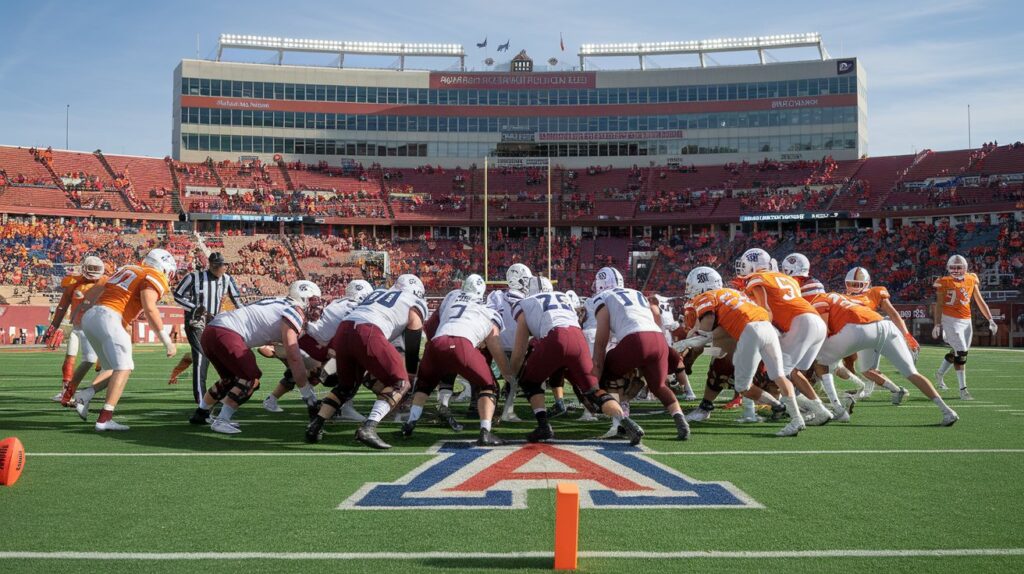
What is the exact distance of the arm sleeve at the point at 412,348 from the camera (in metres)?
8.80

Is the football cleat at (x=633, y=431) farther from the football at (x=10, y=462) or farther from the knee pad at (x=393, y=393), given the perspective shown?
the football at (x=10, y=462)

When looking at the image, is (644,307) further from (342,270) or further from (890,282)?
(342,270)

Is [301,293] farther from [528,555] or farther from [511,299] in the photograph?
[528,555]

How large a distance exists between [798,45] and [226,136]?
40006 mm

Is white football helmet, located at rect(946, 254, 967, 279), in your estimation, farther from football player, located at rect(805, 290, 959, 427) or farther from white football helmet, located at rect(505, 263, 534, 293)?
white football helmet, located at rect(505, 263, 534, 293)

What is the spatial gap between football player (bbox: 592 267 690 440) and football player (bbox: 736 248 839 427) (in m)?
1.39

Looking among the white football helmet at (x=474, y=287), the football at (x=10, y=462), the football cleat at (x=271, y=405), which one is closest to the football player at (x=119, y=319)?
the football cleat at (x=271, y=405)

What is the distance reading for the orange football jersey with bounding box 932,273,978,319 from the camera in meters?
13.2

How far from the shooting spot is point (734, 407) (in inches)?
444

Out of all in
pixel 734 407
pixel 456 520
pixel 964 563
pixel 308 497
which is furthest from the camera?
pixel 734 407

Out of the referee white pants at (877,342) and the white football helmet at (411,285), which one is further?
the white football helmet at (411,285)

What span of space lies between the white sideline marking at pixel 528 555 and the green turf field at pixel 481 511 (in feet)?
0.05

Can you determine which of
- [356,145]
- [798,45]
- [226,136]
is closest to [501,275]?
[356,145]

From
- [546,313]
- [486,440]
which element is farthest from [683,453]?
[546,313]
